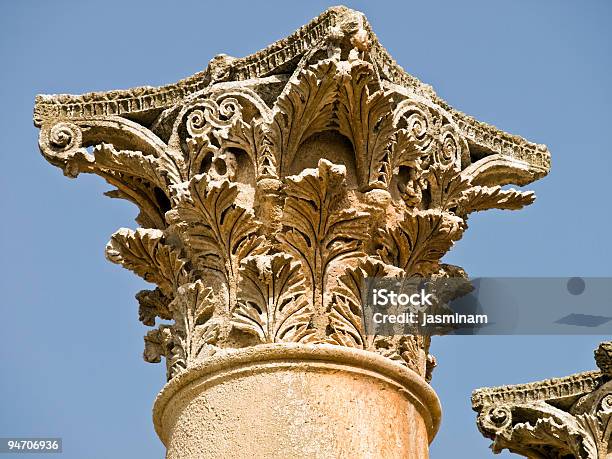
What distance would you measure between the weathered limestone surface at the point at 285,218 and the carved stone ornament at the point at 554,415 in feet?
21.9

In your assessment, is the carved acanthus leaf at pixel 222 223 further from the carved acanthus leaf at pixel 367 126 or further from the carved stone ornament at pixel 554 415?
the carved stone ornament at pixel 554 415

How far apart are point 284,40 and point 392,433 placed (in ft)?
10.4

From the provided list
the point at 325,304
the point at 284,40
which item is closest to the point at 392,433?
the point at 325,304

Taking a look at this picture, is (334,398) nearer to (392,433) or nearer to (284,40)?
(392,433)

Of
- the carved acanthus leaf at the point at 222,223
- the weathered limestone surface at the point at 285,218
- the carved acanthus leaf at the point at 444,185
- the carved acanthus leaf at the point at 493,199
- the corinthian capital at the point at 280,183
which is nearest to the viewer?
the weathered limestone surface at the point at 285,218

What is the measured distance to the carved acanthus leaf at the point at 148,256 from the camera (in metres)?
8.52

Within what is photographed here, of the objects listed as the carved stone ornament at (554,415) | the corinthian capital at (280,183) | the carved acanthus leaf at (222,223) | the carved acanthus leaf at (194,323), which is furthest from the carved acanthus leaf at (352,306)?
the carved stone ornament at (554,415)

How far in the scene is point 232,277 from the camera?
8.14 m

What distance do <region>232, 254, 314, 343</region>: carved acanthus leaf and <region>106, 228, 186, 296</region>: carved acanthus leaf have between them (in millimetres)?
731

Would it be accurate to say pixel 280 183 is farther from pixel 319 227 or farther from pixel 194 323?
pixel 194 323

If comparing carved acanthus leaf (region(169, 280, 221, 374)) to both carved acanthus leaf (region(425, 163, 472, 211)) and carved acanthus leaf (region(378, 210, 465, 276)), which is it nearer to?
carved acanthus leaf (region(378, 210, 465, 276))

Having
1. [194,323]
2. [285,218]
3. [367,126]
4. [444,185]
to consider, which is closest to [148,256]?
[194,323]

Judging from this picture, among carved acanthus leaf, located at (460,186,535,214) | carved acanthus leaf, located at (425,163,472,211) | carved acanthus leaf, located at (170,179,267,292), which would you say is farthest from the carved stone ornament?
carved acanthus leaf, located at (170,179,267,292)

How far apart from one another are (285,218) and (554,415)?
28.4 feet
